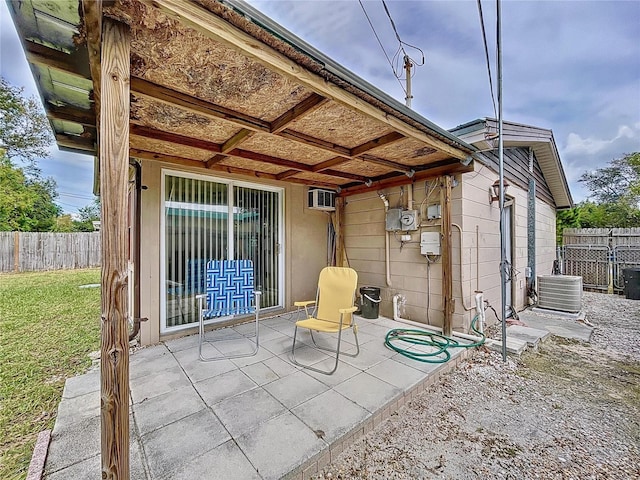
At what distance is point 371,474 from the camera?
5.52 ft

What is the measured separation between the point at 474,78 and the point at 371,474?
6.76 m

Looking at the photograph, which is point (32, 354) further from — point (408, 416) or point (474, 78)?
point (474, 78)

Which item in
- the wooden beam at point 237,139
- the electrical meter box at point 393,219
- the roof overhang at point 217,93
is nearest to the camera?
the roof overhang at point 217,93

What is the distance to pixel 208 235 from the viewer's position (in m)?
4.03

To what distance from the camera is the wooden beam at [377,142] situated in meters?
2.79

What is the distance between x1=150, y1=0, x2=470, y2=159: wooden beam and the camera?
1.19 meters

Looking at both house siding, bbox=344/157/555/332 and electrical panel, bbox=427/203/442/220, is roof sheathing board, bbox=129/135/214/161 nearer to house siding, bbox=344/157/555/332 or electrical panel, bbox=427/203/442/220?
house siding, bbox=344/157/555/332

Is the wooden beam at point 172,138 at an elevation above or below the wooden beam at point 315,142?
above

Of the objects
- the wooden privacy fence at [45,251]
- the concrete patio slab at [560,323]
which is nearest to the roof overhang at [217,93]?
the concrete patio slab at [560,323]

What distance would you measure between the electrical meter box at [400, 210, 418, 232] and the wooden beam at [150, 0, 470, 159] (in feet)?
6.92

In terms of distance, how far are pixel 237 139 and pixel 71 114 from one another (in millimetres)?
1328

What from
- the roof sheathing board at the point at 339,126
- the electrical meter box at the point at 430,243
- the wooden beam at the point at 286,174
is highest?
the wooden beam at the point at 286,174

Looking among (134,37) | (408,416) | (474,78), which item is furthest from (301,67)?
(474,78)

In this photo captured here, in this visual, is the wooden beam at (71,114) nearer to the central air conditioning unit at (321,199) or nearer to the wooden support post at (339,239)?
the central air conditioning unit at (321,199)
